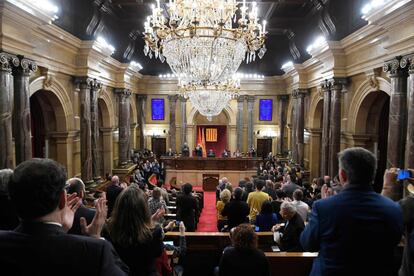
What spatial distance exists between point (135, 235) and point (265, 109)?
1965cm

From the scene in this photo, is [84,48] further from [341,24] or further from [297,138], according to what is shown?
[297,138]

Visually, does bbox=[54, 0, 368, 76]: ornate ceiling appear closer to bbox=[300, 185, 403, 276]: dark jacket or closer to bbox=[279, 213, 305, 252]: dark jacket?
bbox=[279, 213, 305, 252]: dark jacket

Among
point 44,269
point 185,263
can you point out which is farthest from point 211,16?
point 44,269

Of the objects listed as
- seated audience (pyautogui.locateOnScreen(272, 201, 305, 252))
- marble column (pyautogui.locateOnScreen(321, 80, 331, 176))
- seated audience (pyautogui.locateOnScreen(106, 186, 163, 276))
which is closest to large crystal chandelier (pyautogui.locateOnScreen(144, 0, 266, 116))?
seated audience (pyautogui.locateOnScreen(272, 201, 305, 252))

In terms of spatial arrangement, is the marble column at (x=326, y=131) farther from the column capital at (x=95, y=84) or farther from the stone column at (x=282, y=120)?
the column capital at (x=95, y=84)

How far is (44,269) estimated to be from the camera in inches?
55.4

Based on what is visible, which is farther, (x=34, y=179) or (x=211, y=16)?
(x=211, y=16)

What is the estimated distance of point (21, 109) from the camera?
7.80 meters

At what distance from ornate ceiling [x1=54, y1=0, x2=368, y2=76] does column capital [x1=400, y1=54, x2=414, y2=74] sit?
127 inches

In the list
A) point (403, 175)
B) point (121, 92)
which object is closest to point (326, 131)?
point (403, 175)

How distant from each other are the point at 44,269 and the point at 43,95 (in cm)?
1027

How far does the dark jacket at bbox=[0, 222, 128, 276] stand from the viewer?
4.62ft

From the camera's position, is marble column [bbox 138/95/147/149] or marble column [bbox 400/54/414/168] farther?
marble column [bbox 138/95/147/149]

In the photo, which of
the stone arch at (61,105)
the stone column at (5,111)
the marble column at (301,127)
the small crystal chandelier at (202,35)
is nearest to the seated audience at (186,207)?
the small crystal chandelier at (202,35)
